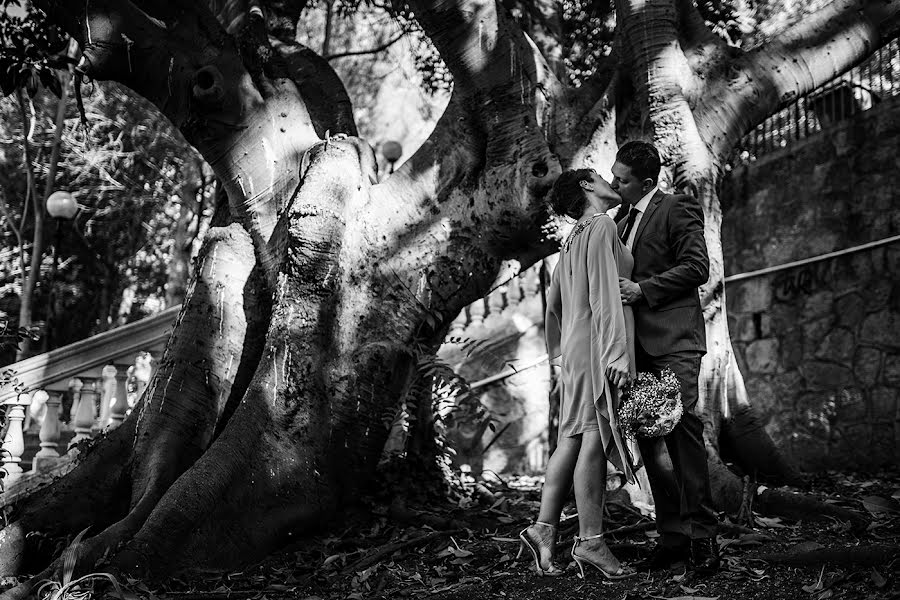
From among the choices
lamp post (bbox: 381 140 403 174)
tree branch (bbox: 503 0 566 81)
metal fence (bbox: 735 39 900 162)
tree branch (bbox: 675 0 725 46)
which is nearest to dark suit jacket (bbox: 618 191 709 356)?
tree branch (bbox: 675 0 725 46)

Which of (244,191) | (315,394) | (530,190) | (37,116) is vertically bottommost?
(315,394)

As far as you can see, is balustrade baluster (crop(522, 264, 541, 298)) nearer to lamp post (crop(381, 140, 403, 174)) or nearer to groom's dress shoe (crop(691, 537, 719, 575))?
lamp post (crop(381, 140, 403, 174))

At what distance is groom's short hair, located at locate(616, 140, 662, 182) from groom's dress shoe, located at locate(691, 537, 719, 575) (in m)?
1.55

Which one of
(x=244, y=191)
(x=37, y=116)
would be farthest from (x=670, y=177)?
(x=37, y=116)

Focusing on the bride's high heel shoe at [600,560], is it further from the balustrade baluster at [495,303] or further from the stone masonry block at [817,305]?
the balustrade baluster at [495,303]

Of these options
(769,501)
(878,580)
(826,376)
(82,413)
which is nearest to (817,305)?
(826,376)

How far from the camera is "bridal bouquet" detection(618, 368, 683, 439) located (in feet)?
10.8

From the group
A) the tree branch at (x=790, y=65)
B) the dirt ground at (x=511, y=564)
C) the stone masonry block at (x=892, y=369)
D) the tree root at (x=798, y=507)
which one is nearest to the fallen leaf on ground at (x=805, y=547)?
the dirt ground at (x=511, y=564)

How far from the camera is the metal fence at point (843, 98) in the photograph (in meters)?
8.27

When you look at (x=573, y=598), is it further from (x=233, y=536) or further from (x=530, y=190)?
(x=530, y=190)

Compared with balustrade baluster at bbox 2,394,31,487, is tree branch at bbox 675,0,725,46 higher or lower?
higher

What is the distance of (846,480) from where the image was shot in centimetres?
611

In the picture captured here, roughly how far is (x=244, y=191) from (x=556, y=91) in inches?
84.5

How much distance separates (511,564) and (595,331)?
1.19 metres
